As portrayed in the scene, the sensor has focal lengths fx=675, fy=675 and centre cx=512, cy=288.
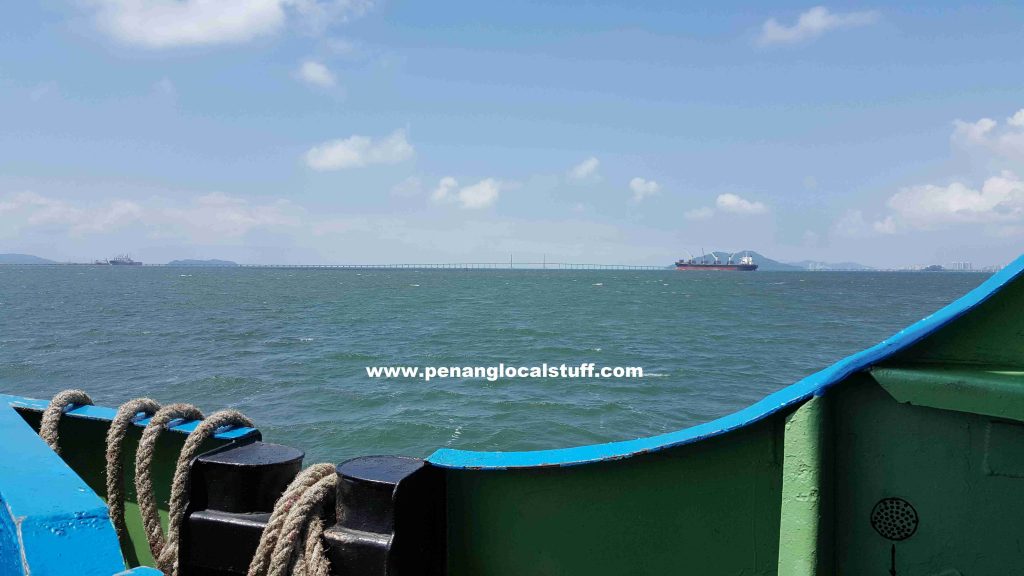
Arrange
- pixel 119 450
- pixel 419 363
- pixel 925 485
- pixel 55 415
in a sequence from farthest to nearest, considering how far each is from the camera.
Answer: pixel 419 363 → pixel 55 415 → pixel 119 450 → pixel 925 485

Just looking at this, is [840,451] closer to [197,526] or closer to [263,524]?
[263,524]

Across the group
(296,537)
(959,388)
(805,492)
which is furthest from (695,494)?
(296,537)

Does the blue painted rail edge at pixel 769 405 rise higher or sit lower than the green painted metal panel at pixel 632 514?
higher

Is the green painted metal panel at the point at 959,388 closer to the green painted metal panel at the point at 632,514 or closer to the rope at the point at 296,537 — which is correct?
the green painted metal panel at the point at 632,514

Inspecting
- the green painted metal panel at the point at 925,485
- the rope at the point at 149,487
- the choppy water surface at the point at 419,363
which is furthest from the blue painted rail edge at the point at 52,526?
the choppy water surface at the point at 419,363

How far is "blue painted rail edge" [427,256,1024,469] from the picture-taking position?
4.80 ft

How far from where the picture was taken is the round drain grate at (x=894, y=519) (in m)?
1.62

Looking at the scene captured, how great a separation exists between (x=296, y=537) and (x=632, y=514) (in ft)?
3.22

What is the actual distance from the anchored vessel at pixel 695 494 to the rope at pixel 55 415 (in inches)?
36.4

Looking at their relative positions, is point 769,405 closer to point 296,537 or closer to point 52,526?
point 296,537

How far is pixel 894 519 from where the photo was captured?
1.63m

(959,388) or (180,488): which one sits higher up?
(959,388)

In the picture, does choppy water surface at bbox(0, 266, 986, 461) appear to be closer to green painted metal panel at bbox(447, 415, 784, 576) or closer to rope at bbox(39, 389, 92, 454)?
rope at bbox(39, 389, 92, 454)

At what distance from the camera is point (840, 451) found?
1.65 meters
